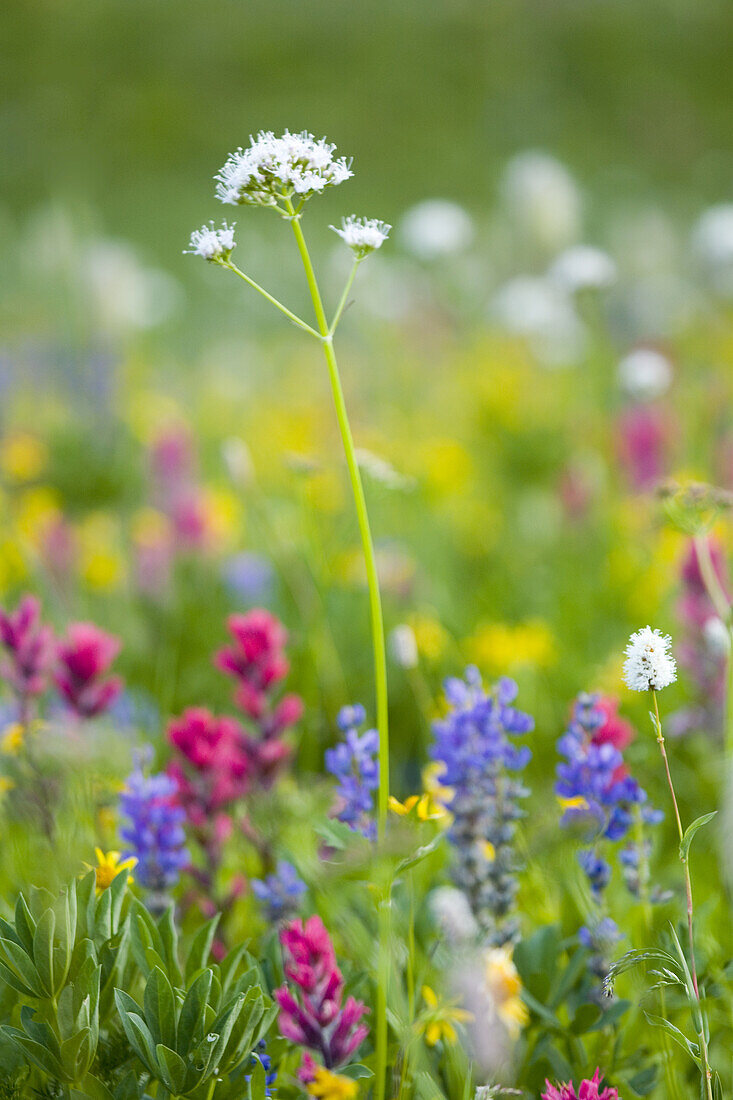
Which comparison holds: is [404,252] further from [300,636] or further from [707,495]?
[707,495]

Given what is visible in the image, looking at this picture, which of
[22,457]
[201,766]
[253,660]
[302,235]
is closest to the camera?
[302,235]

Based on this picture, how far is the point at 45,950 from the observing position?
0.83 meters

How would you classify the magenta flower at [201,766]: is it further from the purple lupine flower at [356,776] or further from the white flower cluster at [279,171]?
the white flower cluster at [279,171]

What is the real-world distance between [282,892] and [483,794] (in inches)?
10.5

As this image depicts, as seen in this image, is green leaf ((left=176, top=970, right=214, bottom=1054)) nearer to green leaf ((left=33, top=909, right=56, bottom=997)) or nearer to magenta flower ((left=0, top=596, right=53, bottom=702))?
green leaf ((left=33, top=909, right=56, bottom=997))

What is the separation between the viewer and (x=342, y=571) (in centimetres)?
259

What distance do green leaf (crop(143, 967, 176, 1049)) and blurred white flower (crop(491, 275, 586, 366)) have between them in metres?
2.03

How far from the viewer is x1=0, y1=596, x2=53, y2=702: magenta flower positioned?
4.15 ft

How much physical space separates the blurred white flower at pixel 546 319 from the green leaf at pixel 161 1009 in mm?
2033

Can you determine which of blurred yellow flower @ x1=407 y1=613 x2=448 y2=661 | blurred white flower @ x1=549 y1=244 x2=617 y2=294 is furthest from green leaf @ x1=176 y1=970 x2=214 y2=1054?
blurred white flower @ x1=549 y1=244 x2=617 y2=294

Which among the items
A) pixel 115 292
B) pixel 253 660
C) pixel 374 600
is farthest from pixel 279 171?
pixel 115 292

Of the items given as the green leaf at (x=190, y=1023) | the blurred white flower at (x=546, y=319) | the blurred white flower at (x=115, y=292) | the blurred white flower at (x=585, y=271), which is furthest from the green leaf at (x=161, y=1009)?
the blurred white flower at (x=115, y=292)

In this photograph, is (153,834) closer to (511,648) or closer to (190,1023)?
(190,1023)

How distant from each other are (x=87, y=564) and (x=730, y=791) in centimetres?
215
